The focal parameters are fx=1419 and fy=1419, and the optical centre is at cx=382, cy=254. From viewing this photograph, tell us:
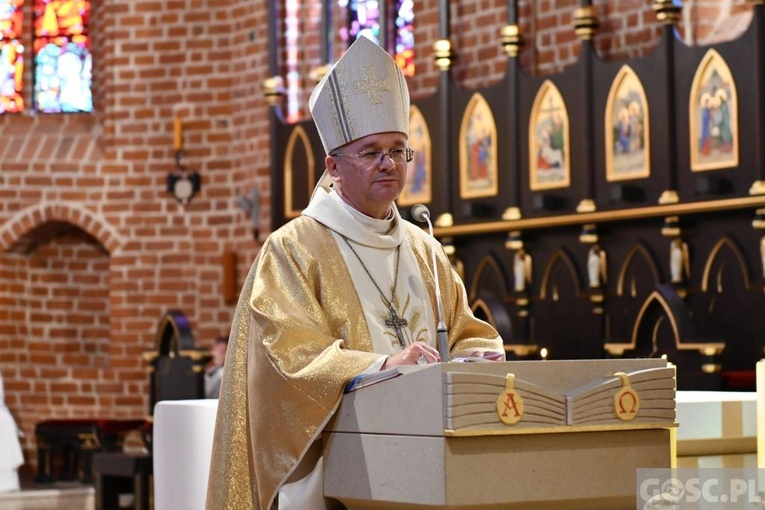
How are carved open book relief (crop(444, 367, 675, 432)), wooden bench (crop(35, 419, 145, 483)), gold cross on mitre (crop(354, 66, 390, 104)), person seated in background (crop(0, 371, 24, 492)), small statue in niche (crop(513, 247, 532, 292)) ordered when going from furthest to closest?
wooden bench (crop(35, 419, 145, 483)) → person seated in background (crop(0, 371, 24, 492)) → small statue in niche (crop(513, 247, 532, 292)) → gold cross on mitre (crop(354, 66, 390, 104)) → carved open book relief (crop(444, 367, 675, 432))

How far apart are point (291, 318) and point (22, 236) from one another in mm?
9217

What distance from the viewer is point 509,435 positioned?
9.93 ft

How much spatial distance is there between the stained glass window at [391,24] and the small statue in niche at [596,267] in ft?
9.04

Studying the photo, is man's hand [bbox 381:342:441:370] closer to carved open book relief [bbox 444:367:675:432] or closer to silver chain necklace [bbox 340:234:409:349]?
carved open book relief [bbox 444:367:675:432]

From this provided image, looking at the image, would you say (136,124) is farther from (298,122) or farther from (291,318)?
(291,318)

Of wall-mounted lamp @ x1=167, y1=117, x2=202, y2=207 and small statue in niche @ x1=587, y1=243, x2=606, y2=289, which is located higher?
wall-mounted lamp @ x1=167, y1=117, x2=202, y2=207

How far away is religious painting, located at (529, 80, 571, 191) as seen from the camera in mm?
8375

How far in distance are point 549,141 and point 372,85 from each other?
15.7 feet

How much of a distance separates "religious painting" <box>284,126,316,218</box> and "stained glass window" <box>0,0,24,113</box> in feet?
11.4

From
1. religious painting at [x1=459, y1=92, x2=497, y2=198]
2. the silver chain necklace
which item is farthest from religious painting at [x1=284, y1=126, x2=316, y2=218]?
the silver chain necklace

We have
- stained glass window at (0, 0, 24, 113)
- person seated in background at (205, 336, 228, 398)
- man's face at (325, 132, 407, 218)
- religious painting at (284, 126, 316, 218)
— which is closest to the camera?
man's face at (325, 132, 407, 218)

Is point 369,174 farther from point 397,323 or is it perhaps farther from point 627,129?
point 627,129

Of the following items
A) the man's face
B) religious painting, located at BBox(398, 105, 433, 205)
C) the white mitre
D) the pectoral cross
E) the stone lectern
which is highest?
religious painting, located at BBox(398, 105, 433, 205)

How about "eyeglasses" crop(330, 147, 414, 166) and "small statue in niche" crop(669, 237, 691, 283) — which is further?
"small statue in niche" crop(669, 237, 691, 283)
